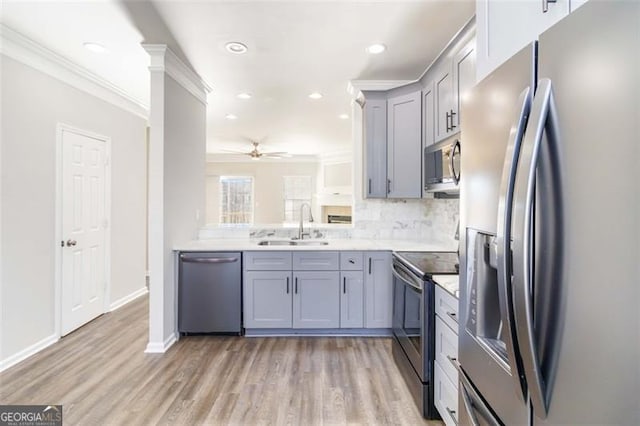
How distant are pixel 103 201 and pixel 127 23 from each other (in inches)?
84.6

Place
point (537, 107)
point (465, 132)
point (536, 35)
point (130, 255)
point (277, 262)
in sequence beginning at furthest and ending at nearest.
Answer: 1. point (130, 255)
2. point (277, 262)
3. point (465, 132)
4. point (536, 35)
5. point (537, 107)

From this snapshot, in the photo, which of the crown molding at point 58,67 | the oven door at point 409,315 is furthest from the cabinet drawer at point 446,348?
the crown molding at point 58,67

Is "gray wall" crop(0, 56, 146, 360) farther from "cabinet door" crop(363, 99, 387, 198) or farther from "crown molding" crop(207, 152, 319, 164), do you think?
"crown molding" crop(207, 152, 319, 164)

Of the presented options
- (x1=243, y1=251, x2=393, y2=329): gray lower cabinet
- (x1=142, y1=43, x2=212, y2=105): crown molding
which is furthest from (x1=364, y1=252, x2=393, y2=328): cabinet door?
(x1=142, y1=43, x2=212, y2=105): crown molding

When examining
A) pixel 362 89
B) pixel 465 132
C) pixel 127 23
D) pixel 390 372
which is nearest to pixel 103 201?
pixel 127 23

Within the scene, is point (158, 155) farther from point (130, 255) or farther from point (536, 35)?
point (536, 35)

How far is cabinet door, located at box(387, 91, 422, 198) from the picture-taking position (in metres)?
3.16

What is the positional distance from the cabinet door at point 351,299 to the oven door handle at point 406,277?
1.78ft

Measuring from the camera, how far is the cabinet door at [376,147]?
3338 mm

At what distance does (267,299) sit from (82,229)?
212cm

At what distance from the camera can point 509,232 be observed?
30.2 inches

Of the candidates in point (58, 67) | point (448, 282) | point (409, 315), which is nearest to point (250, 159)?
point (58, 67)

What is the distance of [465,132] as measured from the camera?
1.17 meters

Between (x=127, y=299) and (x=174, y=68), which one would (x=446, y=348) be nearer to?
(x=174, y=68)
